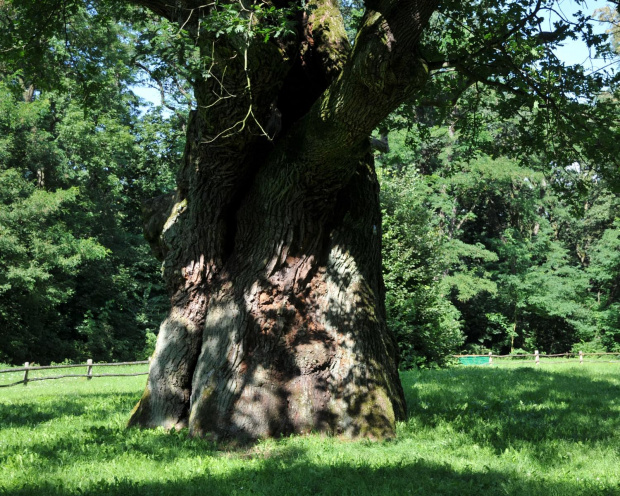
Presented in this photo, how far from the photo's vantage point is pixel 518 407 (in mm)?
8898

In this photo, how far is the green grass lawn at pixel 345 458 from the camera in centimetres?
489

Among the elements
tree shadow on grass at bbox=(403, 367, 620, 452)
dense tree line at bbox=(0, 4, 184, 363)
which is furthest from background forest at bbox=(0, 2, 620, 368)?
tree shadow on grass at bbox=(403, 367, 620, 452)

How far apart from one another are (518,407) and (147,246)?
30.7m

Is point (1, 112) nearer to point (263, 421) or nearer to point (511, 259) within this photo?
point (263, 421)

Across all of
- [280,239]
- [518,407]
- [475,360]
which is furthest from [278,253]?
[475,360]

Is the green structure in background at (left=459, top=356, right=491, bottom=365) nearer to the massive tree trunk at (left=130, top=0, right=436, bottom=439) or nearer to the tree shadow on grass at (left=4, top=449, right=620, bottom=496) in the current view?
the massive tree trunk at (left=130, top=0, right=436, bottom=439)

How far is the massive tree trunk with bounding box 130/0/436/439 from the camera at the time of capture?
6.73 metres

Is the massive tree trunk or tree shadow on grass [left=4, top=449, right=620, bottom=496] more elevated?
the massive tree trunk

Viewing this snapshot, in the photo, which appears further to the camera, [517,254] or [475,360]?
[517,254]

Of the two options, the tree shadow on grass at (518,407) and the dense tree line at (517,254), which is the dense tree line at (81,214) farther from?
the tree shadow on grass at (518,407)

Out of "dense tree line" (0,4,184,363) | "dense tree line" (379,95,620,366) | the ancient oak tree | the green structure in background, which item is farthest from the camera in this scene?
"dense tree line" (379,95,620,366)

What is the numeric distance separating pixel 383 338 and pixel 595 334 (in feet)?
121

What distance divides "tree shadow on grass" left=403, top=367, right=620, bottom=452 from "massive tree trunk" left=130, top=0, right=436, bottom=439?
44.8 inches

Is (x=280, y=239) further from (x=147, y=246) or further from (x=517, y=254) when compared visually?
(x=517, y=254)
